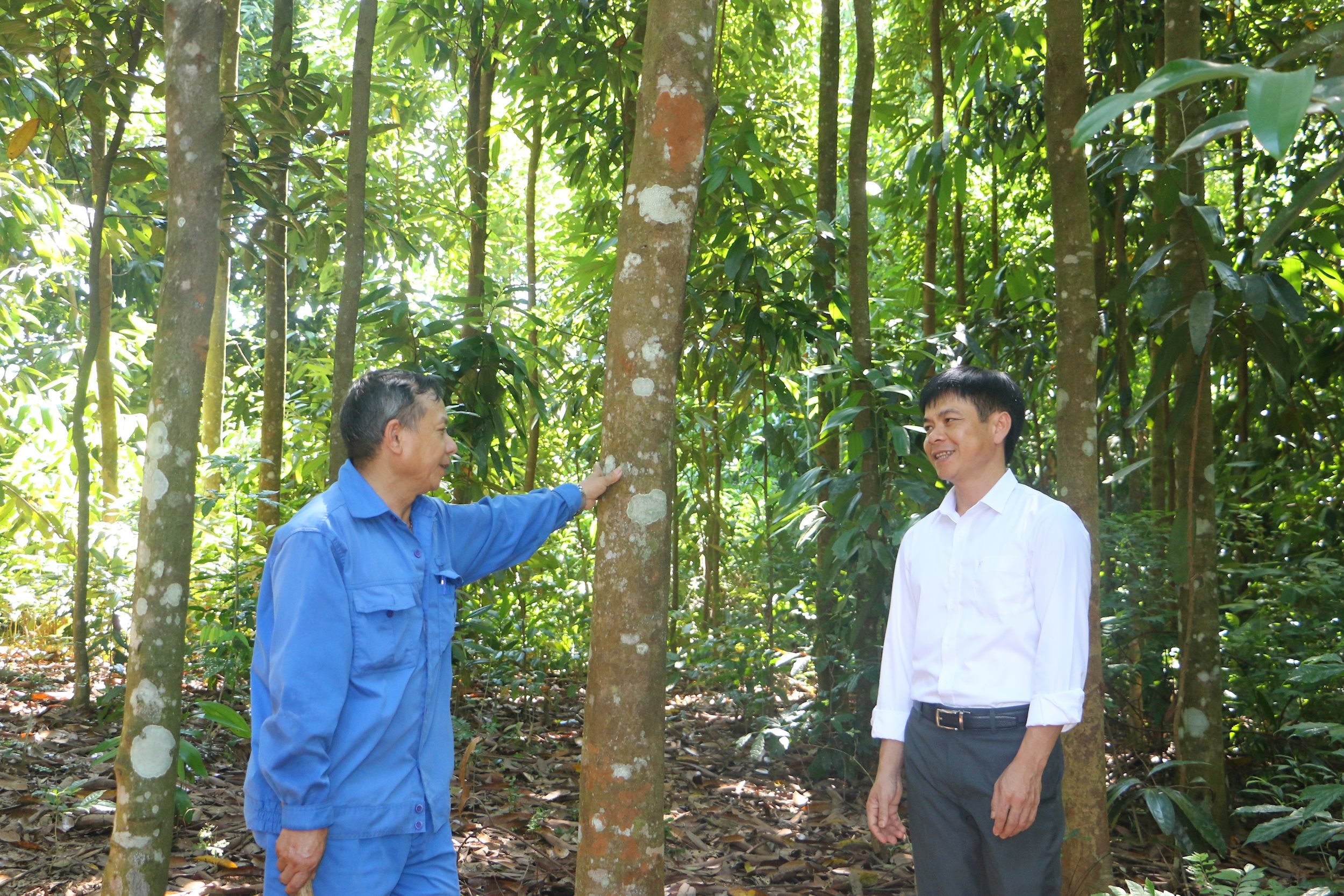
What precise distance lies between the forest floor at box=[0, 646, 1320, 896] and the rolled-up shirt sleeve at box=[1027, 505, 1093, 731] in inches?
56.4

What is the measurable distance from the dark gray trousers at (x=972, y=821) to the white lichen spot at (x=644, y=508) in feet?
2.56

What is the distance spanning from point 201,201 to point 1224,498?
4903mm

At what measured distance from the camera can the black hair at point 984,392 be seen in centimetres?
233

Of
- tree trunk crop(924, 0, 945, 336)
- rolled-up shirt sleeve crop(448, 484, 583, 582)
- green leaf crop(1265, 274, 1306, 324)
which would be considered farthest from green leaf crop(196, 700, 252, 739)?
tree trunk crop(924, 0, 945, 336)

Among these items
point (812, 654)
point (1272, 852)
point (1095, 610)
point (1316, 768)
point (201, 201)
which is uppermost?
point (201, 201)

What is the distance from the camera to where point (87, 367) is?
132 inches

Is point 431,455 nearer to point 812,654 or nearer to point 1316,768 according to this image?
point 812,654

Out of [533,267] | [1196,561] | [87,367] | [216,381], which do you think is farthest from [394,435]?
[533,267]

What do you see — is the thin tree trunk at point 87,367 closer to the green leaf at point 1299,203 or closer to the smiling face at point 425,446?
the smiling face at point 425,446

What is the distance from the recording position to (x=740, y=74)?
5.92 meters

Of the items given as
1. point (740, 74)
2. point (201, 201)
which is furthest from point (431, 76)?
point (201, 201)

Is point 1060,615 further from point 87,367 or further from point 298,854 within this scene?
point 87,367

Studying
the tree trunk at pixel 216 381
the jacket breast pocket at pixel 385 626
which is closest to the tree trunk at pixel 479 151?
the tree trunk at pixel 216 381

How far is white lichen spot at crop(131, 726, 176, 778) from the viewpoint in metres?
2.39
